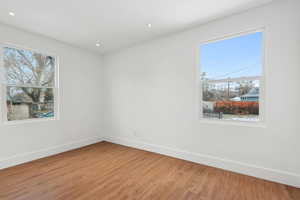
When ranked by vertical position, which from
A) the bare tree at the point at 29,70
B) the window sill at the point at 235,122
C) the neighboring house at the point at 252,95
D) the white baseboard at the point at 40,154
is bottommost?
the white baseboard at the point at 40,154

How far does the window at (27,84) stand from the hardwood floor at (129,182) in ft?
3.39

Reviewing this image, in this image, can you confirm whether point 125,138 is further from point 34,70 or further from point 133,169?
point 34,70

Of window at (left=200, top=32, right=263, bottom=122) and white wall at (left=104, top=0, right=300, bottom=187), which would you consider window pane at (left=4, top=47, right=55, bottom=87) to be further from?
window at (left=200, top=32, right=263, bottom=122)

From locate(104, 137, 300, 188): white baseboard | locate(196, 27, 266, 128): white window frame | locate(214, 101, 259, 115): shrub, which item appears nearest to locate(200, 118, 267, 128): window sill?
locate(196, 27, 266, 128): white window frame

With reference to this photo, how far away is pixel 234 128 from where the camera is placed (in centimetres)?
239

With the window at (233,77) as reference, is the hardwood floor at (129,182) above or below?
below

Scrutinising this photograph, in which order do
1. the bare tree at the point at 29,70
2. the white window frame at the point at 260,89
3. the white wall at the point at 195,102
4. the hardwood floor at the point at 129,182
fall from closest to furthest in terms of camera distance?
the hardwood floor at the point at 129,182
the white wall at the point at 195,102
the white window frame at the point at 260,89
the bare tree at the point at 29,70

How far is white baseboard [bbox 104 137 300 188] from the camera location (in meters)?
2.01

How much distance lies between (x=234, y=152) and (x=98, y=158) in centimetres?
265

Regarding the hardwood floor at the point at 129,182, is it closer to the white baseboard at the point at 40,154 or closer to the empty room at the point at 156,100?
the empty room at the point at 156,100

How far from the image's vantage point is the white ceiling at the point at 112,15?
206cm

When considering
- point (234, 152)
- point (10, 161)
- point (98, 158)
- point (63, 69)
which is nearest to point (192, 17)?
point (234, 152)

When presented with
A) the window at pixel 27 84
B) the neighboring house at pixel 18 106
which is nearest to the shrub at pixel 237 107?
the window at pixel 27 84

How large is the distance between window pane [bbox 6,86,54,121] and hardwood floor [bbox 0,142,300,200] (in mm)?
972
